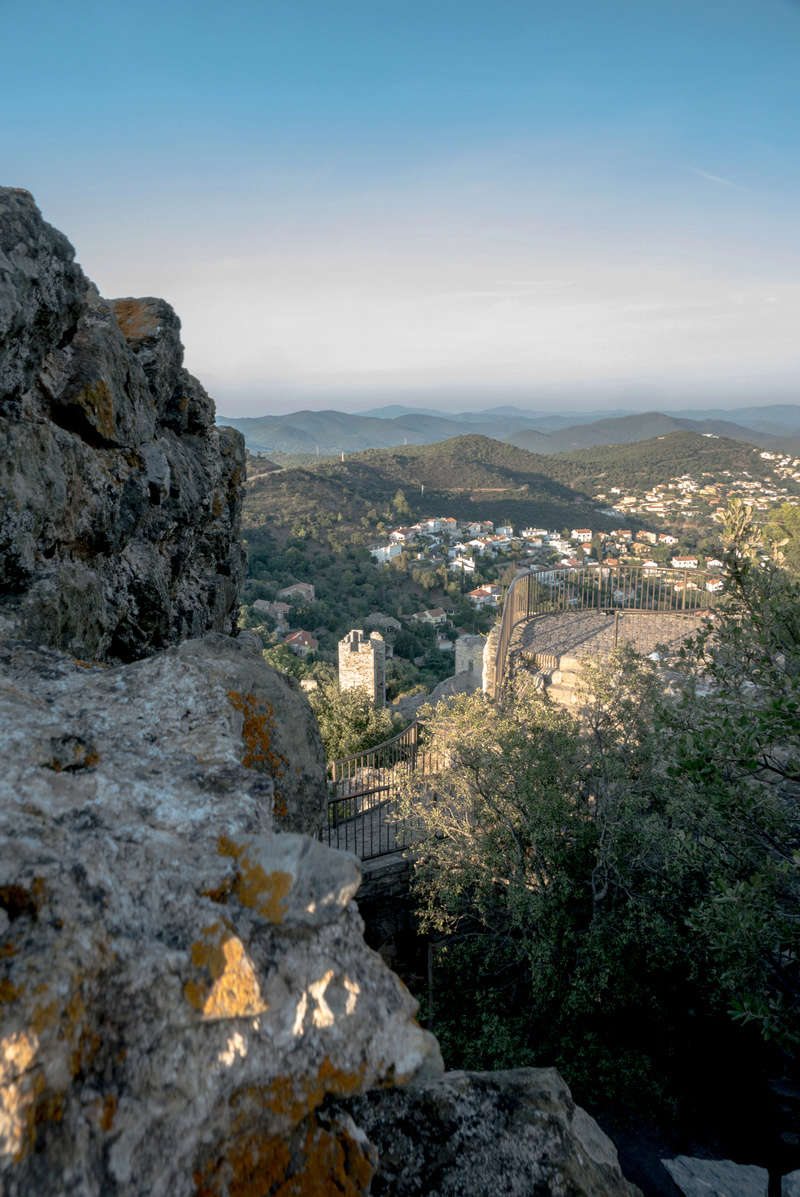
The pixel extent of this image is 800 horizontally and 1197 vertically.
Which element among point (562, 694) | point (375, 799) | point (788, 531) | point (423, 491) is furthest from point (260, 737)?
point (423, 491)

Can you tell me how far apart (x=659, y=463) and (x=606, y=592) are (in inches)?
3510

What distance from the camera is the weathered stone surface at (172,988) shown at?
143 centimetres

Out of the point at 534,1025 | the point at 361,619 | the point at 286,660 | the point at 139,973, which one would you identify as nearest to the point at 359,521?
the point at 361,619

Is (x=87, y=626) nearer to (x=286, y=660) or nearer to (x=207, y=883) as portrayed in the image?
(x=207, y=883)

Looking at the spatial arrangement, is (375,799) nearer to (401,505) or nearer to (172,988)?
(172,988)

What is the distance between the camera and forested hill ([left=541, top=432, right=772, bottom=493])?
85312 mm

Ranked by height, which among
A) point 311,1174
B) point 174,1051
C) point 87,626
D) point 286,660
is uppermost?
point 87,626

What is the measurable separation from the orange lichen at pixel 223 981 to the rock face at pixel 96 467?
1981 millimetres

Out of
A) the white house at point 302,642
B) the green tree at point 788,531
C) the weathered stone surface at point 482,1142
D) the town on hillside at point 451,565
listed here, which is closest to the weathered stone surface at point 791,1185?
the weathered stone surface at point 482,1142

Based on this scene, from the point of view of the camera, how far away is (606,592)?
46.6ft

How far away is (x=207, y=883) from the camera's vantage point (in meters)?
1.89

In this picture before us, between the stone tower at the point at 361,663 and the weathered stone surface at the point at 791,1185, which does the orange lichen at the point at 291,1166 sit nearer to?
→ the weathered stone surface at the point at 791,1185

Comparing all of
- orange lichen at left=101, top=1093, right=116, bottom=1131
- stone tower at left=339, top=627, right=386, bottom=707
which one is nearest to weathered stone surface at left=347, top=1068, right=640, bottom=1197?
orange lichen at left=101, top=1093, right=116, bottom=1131

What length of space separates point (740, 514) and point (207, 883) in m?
5.78
